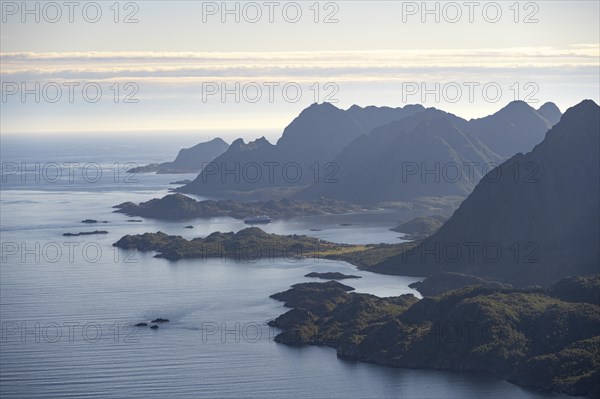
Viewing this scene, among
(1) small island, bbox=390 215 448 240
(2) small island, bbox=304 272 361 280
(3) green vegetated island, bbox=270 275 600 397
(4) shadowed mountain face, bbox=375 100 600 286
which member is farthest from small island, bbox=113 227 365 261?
(3) green vegetated island, bbox=270 275 600 397

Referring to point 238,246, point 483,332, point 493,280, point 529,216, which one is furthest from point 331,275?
point 483,332

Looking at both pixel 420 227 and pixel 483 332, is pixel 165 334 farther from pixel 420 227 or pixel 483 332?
pixel 420 227

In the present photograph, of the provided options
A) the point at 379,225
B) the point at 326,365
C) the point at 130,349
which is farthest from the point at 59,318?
the point at 379,225

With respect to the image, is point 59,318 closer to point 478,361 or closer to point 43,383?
point 43,383

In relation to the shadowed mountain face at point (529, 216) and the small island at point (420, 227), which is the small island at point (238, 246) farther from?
the shadowed mountain face at point (529, 216)

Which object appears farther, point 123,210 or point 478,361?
point 123,210

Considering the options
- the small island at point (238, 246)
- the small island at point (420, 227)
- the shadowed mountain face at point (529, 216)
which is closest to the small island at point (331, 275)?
the shadowed mountain face at point (529, 216)

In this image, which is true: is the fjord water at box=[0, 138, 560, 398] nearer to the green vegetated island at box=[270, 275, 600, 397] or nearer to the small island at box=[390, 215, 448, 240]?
the green vegetated island at box=[270, 275, 600, 397]
